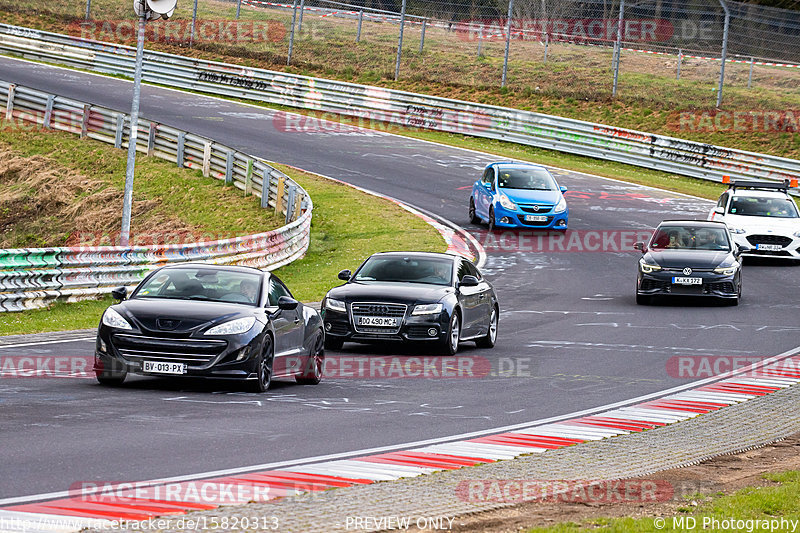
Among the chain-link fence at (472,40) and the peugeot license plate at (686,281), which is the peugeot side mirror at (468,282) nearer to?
the peugeot license plate at (686,281)

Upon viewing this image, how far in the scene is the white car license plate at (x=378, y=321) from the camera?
16875mm

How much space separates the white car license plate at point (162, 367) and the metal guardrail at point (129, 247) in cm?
815

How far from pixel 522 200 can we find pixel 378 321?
16.1m

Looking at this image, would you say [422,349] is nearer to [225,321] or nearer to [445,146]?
[225,321]

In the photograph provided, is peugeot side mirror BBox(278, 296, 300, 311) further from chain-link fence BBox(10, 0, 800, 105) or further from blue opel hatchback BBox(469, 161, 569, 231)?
chain-link fence BBox(10, 0, 800, 105)

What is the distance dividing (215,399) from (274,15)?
159 feet

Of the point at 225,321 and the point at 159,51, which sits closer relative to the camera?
the point at 225,321

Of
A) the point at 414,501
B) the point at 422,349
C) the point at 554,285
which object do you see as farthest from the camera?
the point at 554,285

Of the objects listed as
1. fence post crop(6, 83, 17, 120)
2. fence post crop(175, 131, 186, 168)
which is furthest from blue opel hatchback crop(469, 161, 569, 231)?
fence post crop(6, 83, 17, 120)

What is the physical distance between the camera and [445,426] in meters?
11.4

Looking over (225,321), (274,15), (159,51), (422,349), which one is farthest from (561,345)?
(274,15)

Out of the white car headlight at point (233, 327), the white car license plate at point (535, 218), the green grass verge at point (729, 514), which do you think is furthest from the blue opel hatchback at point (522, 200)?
the green grass verge at point (729, 514)

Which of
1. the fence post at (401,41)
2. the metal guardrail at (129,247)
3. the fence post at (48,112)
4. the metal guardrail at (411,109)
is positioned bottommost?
the metal guardrail at (129,247)

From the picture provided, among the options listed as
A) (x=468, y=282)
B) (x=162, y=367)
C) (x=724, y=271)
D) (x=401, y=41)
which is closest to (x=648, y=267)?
(x=724, y=271)
